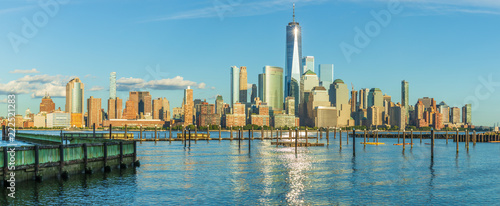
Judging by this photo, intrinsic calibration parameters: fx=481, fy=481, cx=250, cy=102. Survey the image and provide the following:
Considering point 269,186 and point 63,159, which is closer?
point 63,159

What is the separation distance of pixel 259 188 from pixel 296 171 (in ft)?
55.9

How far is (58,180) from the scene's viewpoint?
48.7 m

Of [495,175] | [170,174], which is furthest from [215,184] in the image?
[495,175]

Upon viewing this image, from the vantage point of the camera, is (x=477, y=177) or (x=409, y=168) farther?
(x=409, y=168)

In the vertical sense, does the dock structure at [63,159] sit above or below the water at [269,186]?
above

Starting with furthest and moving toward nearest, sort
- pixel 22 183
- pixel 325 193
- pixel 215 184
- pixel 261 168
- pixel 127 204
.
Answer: pixel 261 168, pixel 215 184, pixel 325 193, pixel 22 183, pixel 127 204

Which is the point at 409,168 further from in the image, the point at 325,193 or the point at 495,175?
the point at 325,193

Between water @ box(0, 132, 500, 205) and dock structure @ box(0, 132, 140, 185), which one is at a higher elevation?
dock structure @ box(0, 132, 140, 185)

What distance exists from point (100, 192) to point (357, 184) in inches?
1089

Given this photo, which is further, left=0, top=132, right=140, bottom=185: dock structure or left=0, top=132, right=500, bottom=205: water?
left=0, top=132, right=140, bottom=185: dock structure

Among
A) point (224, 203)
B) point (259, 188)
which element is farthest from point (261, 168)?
point (224, 203)

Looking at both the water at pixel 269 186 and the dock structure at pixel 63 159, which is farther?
the dock structure at pixel 63 159

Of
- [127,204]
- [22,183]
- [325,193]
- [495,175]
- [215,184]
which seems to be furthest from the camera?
[495,175]

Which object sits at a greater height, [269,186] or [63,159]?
[63,159]
